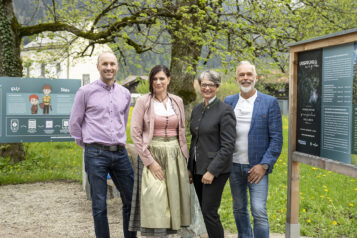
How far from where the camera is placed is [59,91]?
294 inches

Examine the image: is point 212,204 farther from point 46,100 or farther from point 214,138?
point 46,100

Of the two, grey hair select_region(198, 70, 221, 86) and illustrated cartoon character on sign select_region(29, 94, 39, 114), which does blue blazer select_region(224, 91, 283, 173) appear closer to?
grey hair select_region(198, 70, 221, 86)

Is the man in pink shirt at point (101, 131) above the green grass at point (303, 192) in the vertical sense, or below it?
above

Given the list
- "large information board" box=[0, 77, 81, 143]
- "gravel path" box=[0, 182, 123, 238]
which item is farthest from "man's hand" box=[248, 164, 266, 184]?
"large information board" box=[0, 77, 81, 143]

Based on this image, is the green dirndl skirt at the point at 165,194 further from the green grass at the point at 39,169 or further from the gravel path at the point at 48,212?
the green grass at the point at 39,169

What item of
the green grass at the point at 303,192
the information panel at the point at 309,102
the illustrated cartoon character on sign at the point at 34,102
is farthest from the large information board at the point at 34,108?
the information panel at the point at 309,102

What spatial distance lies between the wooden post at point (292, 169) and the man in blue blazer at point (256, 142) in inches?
8.0

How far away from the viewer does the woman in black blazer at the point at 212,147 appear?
3.39 meters

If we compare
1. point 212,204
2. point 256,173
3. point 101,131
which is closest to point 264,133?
point 256,173

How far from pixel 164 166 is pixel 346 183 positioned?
5116mm

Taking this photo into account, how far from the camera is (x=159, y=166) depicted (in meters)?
3.63

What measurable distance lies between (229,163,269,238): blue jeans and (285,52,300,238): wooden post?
0.32 m

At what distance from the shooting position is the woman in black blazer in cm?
339

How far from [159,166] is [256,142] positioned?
908 millimetres
